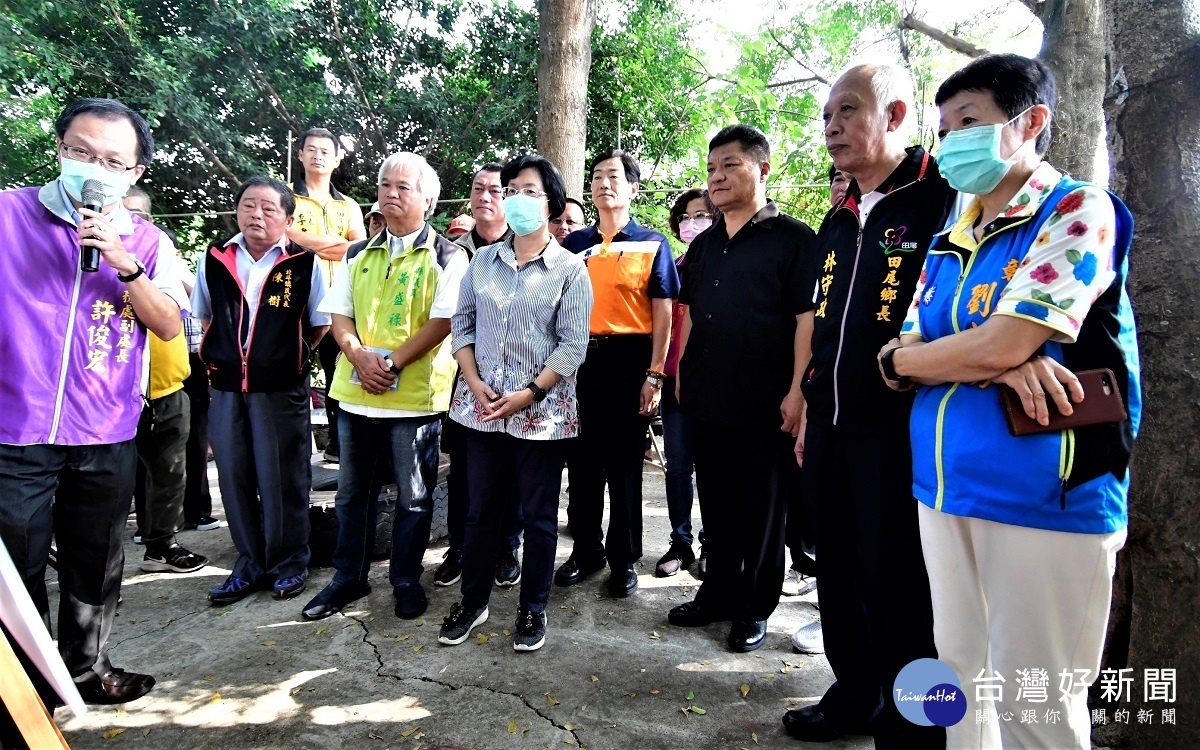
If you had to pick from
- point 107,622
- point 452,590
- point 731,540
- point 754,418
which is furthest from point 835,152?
point 107,622

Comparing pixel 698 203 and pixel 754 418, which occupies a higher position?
pixel 698 203

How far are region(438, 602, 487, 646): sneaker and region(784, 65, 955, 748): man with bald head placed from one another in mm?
1394

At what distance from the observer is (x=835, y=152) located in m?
2.34

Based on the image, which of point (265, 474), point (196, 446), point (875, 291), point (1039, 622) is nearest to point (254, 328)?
point (265, 474)

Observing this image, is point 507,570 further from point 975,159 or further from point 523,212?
point 975,159

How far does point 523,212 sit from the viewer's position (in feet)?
10.2

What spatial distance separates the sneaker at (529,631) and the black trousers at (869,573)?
1194mm

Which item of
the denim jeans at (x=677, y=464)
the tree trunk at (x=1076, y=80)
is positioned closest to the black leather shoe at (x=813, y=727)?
the denim jeans at (x=677, y=464)

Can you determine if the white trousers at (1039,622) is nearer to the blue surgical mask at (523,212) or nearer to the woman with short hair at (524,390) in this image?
the woman with short hair at (524,390)

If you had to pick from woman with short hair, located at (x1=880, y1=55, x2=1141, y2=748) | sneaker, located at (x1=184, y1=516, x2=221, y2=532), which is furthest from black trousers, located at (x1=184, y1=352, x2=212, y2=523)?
woman with short hair, located at (x1=880, y1=55, x2=1141, y2=748)

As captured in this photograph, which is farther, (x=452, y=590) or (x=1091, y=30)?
(x=1091, y=30)

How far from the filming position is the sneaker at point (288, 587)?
3562 mm

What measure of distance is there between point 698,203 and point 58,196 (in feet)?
11.4

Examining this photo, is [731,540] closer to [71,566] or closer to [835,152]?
[835,152]
